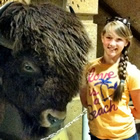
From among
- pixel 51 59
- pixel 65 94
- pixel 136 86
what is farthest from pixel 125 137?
pixel 51 59

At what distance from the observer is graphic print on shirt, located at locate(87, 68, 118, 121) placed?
60.7 inches

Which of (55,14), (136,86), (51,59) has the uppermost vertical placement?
(55,14)

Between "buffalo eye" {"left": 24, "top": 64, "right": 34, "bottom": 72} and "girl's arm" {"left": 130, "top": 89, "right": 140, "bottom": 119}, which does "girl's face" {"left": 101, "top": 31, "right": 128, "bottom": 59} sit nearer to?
"girl's arm" {"left": 130, "top": 89, "right": 140, "bottom": 119}

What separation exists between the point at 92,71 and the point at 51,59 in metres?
0.46

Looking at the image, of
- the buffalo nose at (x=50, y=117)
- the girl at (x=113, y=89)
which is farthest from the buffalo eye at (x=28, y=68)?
the girl at (x=113, y=89)

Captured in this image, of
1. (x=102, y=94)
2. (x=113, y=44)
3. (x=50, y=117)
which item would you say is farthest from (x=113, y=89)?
(x=50, y=117)

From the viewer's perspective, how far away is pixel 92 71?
1.60 m

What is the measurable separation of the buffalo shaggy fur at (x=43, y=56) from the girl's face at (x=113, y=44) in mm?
326

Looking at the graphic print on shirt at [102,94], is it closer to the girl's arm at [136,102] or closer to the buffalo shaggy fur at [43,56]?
the girl's arm at [136,102]

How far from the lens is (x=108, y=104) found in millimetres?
1546

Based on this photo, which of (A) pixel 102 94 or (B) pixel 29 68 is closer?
(B) pixel 29 68

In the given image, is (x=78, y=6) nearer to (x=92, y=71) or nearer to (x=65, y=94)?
(x=92, y=71)

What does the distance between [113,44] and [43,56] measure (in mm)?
475

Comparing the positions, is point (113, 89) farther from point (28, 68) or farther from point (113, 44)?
point (28, 68)
